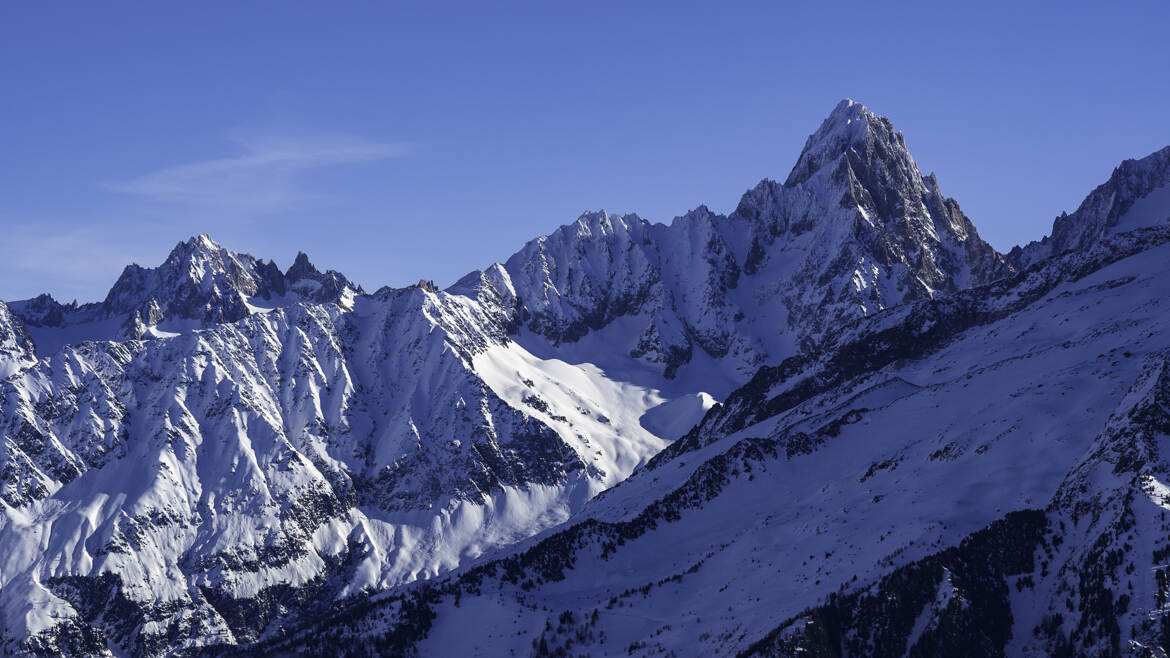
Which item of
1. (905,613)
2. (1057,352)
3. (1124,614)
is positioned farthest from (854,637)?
(1057,352)

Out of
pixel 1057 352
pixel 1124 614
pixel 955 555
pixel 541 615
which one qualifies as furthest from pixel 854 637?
pixel 1057 352

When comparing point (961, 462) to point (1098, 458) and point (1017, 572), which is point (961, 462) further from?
point (1017, 572)

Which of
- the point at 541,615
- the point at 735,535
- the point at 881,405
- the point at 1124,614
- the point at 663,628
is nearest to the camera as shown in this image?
the point at 1124,614

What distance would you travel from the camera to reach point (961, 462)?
140 metres

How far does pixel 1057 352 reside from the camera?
17450 cm

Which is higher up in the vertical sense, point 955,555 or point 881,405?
point 881,405

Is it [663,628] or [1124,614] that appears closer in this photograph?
[1124,614]

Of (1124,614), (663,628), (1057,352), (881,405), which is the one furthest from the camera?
(881,405)

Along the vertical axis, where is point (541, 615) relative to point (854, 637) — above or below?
above

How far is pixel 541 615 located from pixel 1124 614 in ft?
204

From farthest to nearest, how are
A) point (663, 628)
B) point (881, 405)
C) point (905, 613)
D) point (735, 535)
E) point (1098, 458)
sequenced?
1. point (881, 405)
2. point (735, 535)
3. point (663, 628)
4. point (1098, 458)
5. point (905, 613)

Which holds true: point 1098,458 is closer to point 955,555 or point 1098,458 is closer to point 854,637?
point 955,555

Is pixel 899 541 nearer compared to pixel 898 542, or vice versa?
pixel 898 542

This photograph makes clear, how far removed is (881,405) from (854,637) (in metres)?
85.1
